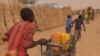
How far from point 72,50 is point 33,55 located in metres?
6.72

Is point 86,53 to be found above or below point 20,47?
below

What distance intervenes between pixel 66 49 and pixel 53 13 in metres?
27.7

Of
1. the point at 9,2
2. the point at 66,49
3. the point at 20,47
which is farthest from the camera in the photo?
the point at 9,2

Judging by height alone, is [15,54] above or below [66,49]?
above

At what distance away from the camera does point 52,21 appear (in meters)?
35.4

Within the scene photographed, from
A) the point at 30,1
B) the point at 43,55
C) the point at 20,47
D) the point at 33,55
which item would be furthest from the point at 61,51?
the point at 30,1

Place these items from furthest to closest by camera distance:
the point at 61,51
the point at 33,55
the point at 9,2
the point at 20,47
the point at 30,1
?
the point at 30,1 → the point at 9,2 → the point at 33,55 → the point at 61,51 → the point at 20,47

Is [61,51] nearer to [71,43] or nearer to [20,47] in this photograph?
[71,43]

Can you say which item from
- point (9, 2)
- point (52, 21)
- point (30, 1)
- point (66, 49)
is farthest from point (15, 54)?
point (30, 1)

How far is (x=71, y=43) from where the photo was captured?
9312 mm

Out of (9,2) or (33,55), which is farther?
(9,2)

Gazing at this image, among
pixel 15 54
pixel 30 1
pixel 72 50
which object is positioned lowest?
pixel 30 1

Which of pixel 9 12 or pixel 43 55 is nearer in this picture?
pixel 43 55

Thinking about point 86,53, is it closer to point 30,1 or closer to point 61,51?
point 61,51
